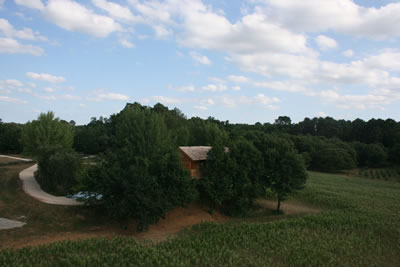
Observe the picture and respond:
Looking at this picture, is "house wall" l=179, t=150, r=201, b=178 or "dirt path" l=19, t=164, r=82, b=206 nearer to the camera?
"dirt path" l=19, t=164, r=82, b=206

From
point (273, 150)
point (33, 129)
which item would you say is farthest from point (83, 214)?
point (33, 129)

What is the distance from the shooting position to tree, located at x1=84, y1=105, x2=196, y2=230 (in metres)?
20.9

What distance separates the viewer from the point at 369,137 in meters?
95.6

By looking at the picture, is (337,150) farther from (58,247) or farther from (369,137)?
(58,247)

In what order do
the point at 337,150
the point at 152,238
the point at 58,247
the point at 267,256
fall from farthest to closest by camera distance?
the point at 337,150, the point at 152,238, the point at 267,256, the point at 58,247

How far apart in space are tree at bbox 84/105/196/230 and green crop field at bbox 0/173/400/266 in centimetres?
290

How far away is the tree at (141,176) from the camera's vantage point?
20906 millimetres

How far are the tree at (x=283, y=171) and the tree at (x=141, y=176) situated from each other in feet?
29.6

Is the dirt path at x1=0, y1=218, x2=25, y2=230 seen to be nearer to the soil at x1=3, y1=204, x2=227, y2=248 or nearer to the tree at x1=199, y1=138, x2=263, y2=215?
the soil at x1=3, y1=204, x2=227, y2=248

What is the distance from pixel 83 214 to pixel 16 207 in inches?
224

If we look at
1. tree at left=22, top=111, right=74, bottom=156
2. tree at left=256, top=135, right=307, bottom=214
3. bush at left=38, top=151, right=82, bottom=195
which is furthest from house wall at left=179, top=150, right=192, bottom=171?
tree at left=22, top=111, right=74, bottom=156

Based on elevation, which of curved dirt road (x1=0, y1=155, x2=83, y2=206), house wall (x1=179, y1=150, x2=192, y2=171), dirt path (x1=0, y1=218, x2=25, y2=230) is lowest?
dirt path (x1=0, y1=218, x2=25, y2=230)

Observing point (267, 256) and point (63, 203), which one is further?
point (63, 203)

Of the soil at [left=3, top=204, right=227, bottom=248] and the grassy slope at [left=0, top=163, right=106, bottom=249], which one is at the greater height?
the grassy slope at [left=0, top=163, right=106, bottom=249]
